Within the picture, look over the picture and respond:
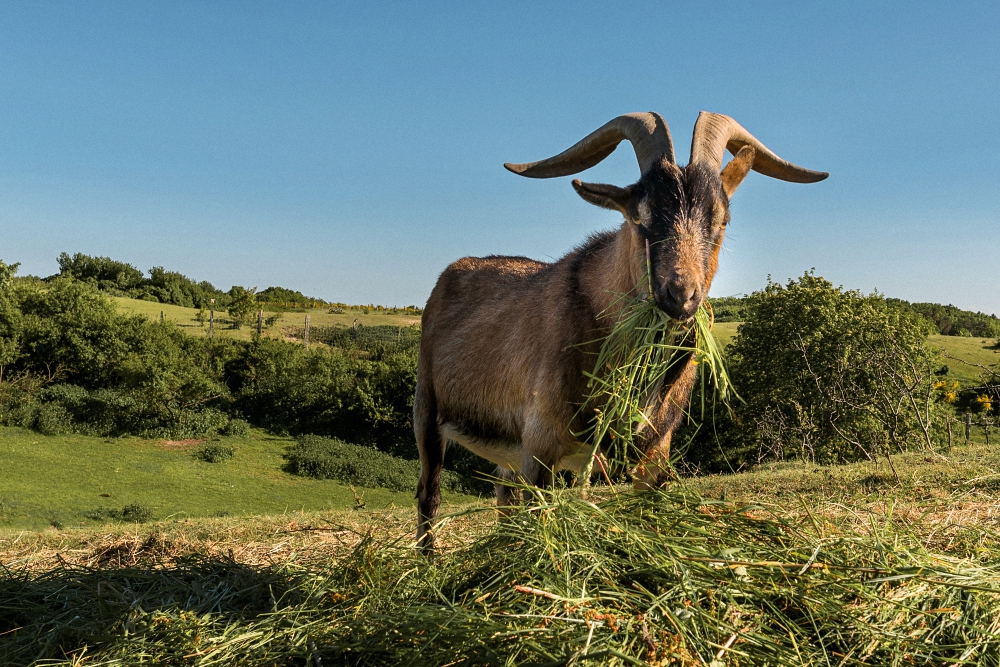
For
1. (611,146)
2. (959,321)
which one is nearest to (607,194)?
(611,146)

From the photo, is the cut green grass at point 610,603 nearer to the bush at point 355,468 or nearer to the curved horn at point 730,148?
the curved horn at point 730,148

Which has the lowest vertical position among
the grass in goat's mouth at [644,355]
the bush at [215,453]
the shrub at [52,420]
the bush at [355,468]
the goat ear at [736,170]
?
the bush at [355,468]

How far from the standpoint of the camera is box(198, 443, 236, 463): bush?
90.6ft

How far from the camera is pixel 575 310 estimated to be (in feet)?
14.9

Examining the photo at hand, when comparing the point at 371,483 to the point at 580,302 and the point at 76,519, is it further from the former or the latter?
the point at 580,302

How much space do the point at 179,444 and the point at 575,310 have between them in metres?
29.1

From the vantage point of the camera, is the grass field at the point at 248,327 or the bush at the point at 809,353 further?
the grass field at the point at 248,327

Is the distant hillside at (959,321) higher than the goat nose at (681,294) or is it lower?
higher

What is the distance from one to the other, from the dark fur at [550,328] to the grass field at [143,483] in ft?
43.7

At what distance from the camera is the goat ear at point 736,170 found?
4.23 meters

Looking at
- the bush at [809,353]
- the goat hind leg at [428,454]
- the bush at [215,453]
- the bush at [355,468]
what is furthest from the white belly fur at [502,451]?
the bush at [215,453]

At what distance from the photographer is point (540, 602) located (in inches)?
79.4

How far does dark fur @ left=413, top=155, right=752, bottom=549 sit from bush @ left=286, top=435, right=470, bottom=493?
68.7 feet

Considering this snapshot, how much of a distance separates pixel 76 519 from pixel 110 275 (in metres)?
63.4
